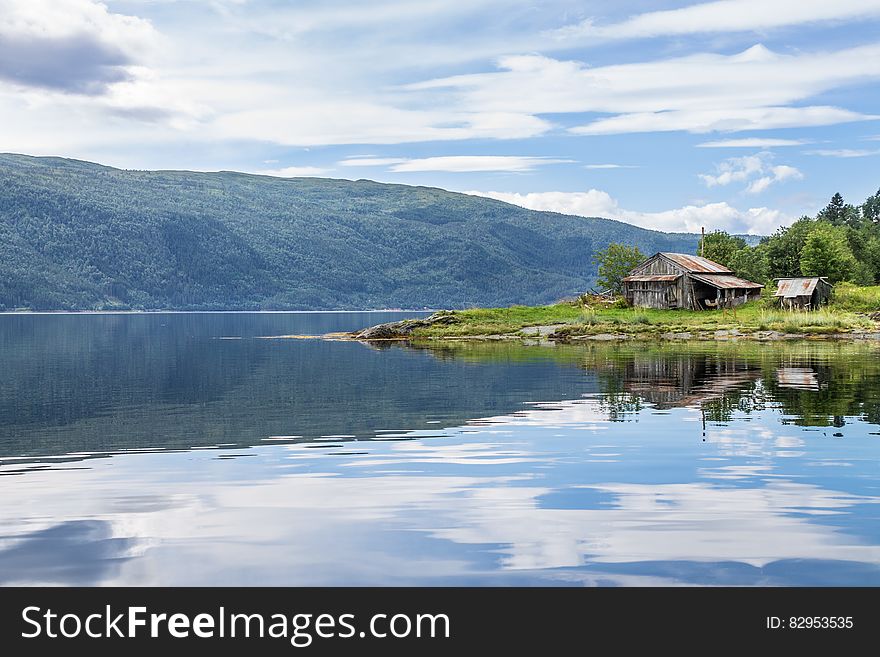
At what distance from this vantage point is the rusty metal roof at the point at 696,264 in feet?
372

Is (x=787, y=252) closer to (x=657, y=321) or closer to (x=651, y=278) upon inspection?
(x=651, y=278)

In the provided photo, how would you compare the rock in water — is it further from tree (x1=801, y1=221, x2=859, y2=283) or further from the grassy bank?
tree (x1=801, y1=221, x2=859, y2=283)

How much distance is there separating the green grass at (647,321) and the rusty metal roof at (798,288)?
205 cm

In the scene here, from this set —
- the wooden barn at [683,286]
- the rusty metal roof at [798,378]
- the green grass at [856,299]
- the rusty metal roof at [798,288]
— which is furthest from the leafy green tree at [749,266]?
the rusty metal roof at [798,378]

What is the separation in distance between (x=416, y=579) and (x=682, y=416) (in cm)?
2091

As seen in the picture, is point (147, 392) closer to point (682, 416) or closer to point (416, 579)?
point (682, 416)

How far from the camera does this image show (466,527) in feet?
53.3

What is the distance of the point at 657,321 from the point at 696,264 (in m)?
17.6

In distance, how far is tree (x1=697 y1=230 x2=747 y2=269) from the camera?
427 feet

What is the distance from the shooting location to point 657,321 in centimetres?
10212

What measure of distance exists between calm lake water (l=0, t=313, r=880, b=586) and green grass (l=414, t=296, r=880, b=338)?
46.7 meters

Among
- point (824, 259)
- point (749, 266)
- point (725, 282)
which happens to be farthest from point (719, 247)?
point (725, 282)

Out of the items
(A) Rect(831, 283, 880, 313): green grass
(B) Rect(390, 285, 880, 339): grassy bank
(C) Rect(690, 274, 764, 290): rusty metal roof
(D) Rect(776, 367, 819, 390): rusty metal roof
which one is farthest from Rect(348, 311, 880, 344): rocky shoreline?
(D) Rect(776, 367, 819, 390): rusty metal roof
